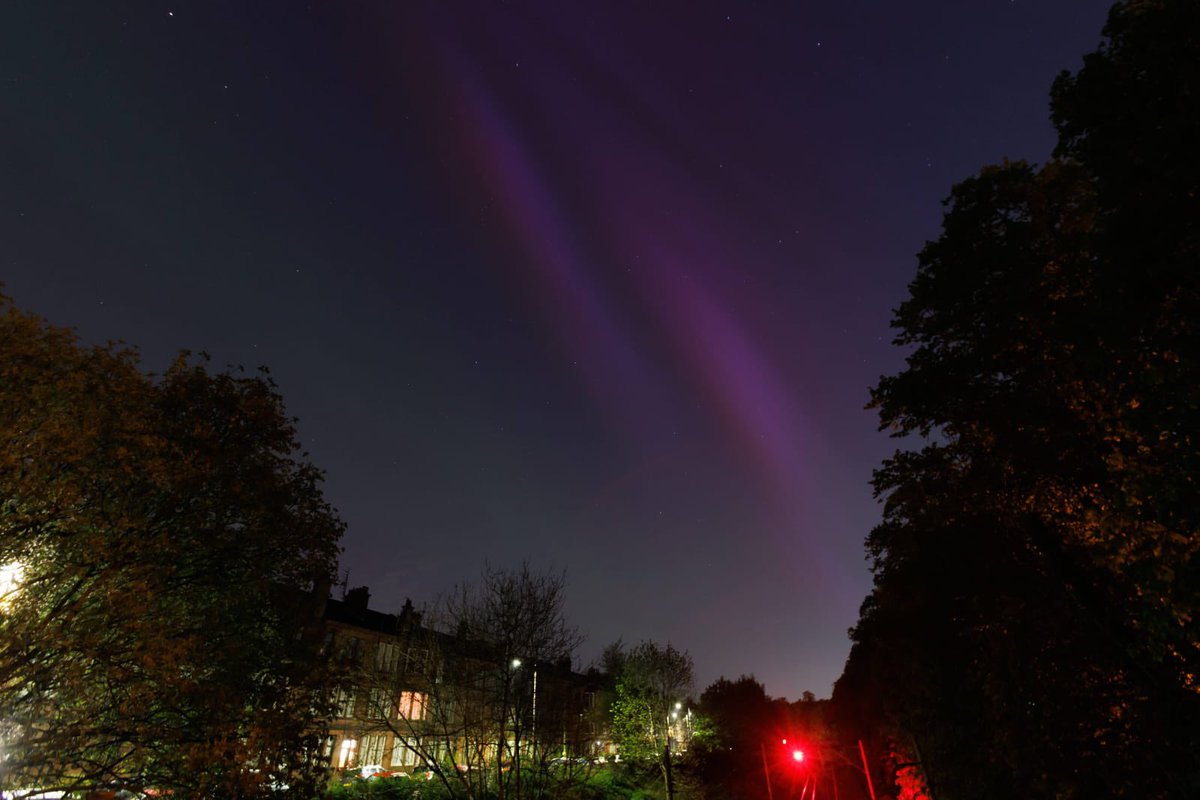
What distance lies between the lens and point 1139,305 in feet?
32.1

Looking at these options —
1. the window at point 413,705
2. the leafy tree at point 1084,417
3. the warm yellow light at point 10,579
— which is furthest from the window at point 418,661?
the leafy tree at point 1084,417

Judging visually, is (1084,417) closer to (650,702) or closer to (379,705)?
(379,705)

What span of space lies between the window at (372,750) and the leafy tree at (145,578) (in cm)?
3240

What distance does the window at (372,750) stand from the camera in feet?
140

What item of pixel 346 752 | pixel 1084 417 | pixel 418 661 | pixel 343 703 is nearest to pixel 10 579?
pixel 418 661

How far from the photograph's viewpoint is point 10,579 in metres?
11.9

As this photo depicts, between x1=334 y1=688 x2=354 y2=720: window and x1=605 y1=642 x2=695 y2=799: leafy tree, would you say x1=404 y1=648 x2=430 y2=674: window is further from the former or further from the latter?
x1=605 y1=642 x2=695 y2=799: leafy tree

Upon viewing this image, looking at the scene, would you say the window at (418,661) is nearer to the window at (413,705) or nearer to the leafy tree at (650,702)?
the window at (413,705)

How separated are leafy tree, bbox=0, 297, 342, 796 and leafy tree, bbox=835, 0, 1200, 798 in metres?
17.1

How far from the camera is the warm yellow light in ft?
38.0

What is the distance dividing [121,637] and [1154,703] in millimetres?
22076

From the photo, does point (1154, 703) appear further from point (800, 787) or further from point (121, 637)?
point (800, 787)

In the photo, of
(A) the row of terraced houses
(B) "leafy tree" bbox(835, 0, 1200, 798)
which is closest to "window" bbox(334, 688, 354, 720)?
(A) the row of terraced houses

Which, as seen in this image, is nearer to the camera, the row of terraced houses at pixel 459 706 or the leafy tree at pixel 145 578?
the leafy tree at pixel 145 578
